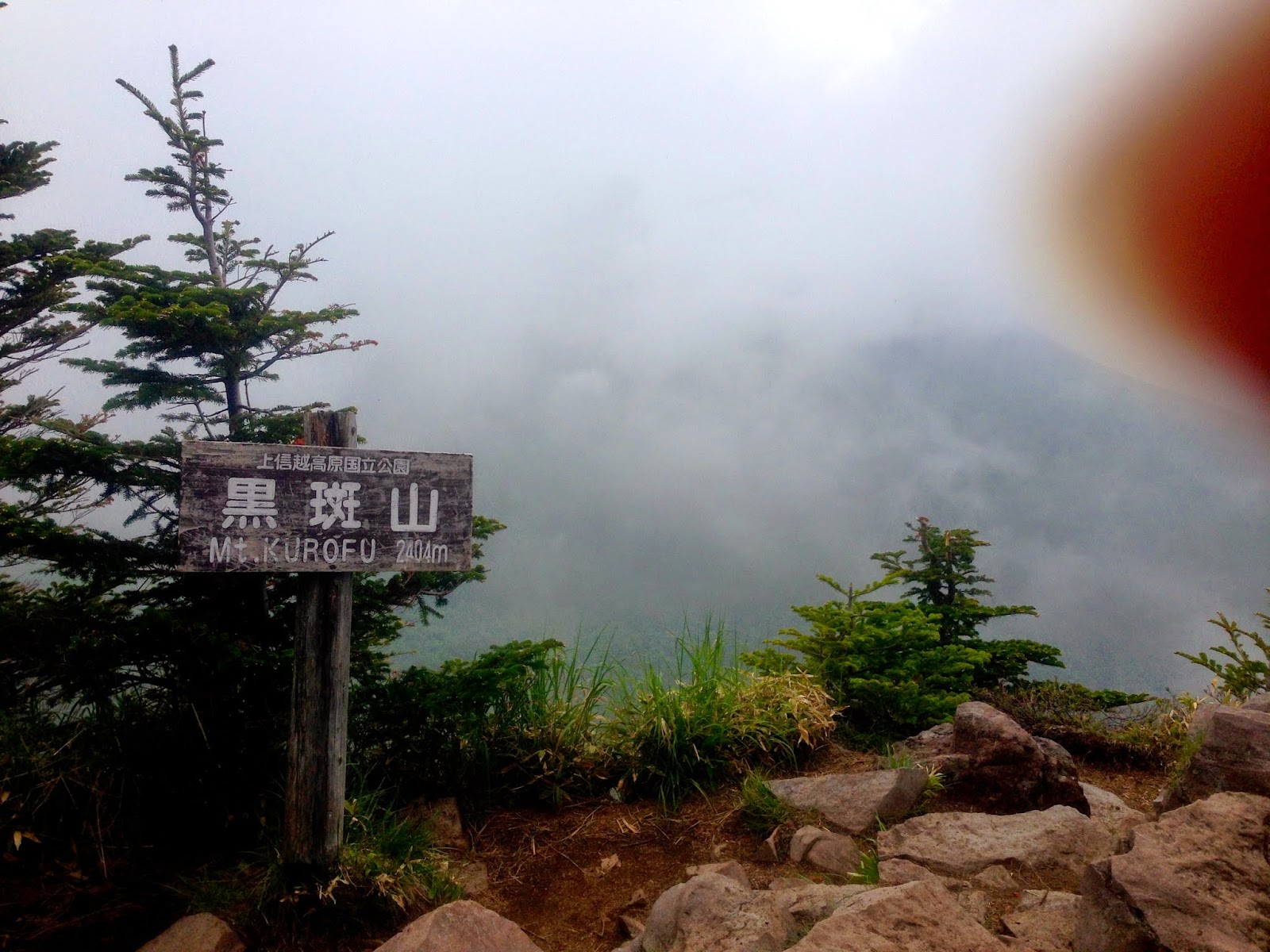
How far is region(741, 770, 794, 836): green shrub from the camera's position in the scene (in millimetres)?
4828

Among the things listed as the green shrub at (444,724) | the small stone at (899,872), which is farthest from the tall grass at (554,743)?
the small stone at (899,872)

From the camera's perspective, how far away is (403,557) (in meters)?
4.19

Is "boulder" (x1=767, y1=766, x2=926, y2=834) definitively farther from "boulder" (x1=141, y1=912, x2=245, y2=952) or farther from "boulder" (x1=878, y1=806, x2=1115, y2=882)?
"boulder" (x1=141, y1=912, x2=245, y2=952)

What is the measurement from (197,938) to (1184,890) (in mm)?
3964

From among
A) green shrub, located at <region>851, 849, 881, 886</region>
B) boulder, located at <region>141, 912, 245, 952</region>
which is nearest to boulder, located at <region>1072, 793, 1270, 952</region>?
green shrub, located at <region>851, 849, 881, 886</region>

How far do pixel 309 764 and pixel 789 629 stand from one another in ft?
12.7

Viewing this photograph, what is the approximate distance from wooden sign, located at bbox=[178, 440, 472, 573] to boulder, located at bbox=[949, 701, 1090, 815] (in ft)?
10.6

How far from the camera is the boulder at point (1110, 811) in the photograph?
4.19 meters

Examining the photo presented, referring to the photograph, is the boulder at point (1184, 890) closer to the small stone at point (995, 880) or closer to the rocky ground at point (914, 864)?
the rocky ground at point (914, 864)

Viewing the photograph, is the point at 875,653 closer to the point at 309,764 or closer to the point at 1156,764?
the point at 1156,764

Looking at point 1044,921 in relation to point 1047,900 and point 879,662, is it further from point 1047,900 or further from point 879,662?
point 879,662

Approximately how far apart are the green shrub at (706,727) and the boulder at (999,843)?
1.46 meters

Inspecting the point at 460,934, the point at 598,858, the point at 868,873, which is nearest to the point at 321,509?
the point at 460,934

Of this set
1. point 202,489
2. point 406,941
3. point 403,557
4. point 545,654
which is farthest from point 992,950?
point 202,489
